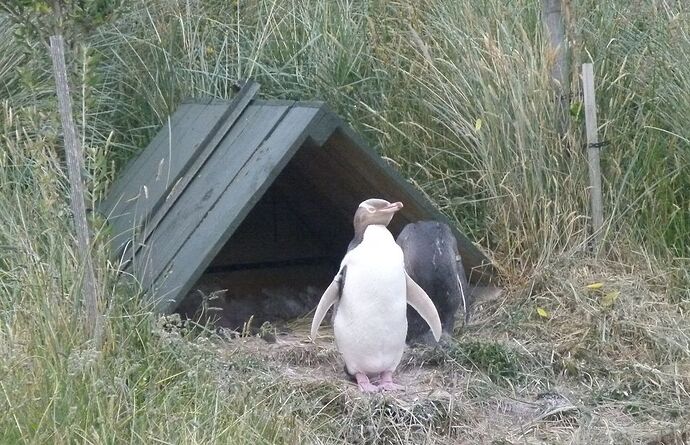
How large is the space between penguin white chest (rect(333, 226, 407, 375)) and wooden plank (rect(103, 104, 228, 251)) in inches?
43.9

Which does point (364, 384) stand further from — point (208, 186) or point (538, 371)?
point (208, 186)

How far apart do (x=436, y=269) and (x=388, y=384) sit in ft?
2.55

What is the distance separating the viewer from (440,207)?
6738 mm

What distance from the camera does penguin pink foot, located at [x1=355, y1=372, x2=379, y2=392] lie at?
481 centimetres

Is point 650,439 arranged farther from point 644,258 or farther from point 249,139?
point 249,139

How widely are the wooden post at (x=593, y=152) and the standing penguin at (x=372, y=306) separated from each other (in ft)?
5.04

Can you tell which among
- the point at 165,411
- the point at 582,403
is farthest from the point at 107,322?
the point at 582,403

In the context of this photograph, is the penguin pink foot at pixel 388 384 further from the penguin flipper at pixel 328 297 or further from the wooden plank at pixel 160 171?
the wooden plank at pixel 160 171

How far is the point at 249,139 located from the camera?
566cm

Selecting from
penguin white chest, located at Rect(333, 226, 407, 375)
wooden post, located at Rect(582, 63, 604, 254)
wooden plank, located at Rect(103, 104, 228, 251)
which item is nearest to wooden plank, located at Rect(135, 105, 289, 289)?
wooden plank, located at Rect(103, 104, 228, 251)

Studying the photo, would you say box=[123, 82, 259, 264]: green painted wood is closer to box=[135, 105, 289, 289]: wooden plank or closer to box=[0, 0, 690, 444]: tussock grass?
box=[135, 105, 289, 289]: wooden plank

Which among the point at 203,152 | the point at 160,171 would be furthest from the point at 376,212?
the point at 160,171

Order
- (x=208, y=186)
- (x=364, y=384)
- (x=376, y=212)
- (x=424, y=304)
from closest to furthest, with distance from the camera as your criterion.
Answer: (x=364, y=384) < (x=376, y=212) < (x=424, y=304) < (x=208, y=186)

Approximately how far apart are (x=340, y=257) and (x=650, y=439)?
2.61m
